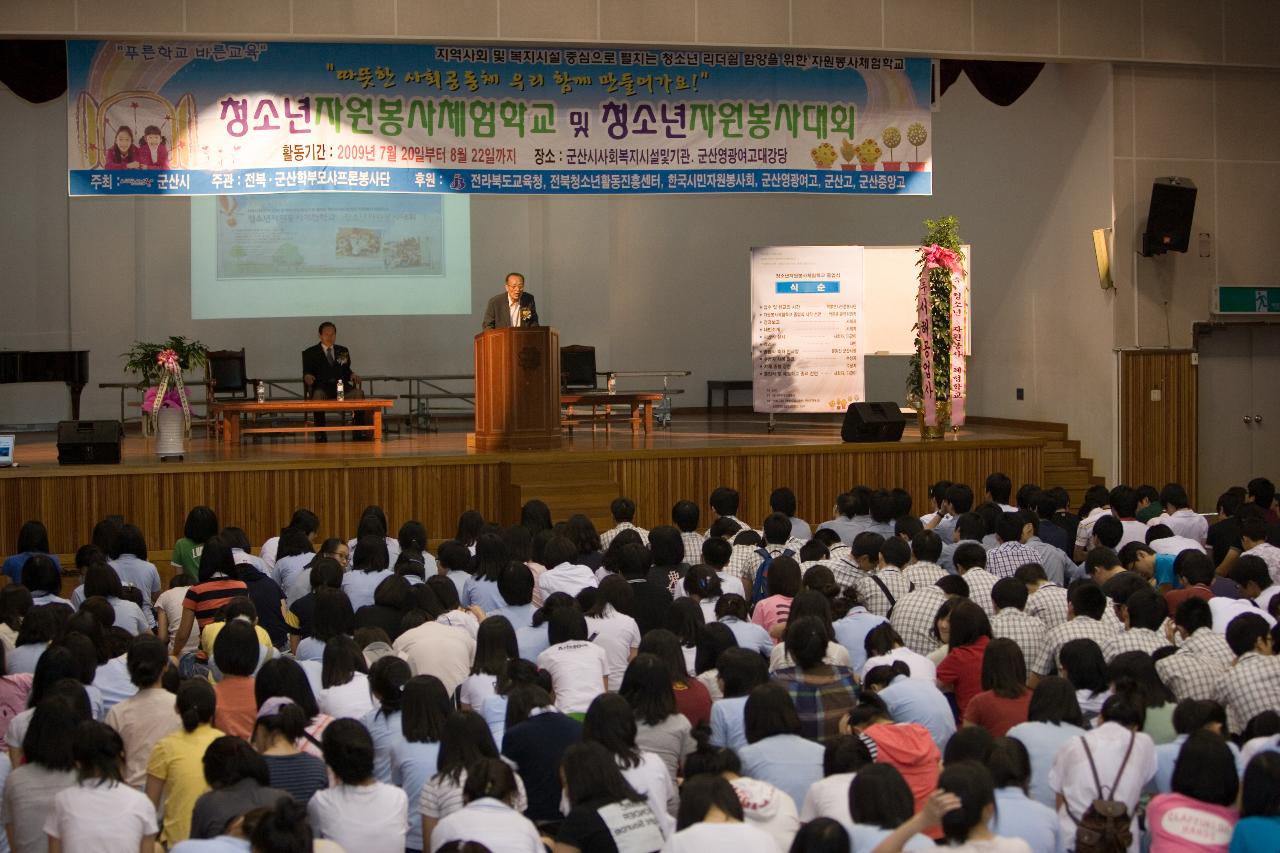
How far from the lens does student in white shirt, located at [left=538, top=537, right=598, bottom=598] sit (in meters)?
6.35

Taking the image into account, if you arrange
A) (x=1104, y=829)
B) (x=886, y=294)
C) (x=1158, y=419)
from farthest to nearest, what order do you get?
1. (x=886, y=294)
2. (x=1158, y=419)
3. (x=1104, y=829)

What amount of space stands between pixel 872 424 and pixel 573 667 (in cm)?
688

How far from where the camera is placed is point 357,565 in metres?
6.58

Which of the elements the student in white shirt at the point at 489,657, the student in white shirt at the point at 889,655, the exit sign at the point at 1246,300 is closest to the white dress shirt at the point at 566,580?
the student in white shirt at the point at 489,657

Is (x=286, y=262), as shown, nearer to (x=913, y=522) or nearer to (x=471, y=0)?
(x=471, y=0)

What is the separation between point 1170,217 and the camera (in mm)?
11906

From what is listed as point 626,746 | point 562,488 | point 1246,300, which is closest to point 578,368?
point 562,488

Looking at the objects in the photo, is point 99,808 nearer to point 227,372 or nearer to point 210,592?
point 210,592

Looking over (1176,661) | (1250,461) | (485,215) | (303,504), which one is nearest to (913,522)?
(1176,661)

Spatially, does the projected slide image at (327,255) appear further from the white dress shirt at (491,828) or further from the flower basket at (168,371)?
the white dress shirt at (491,828)

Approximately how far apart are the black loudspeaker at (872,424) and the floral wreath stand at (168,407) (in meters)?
4.93

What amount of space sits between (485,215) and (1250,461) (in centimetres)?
832

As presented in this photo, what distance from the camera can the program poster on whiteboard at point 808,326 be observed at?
1235 cm

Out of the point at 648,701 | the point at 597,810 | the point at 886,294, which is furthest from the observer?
the point at 886,294
